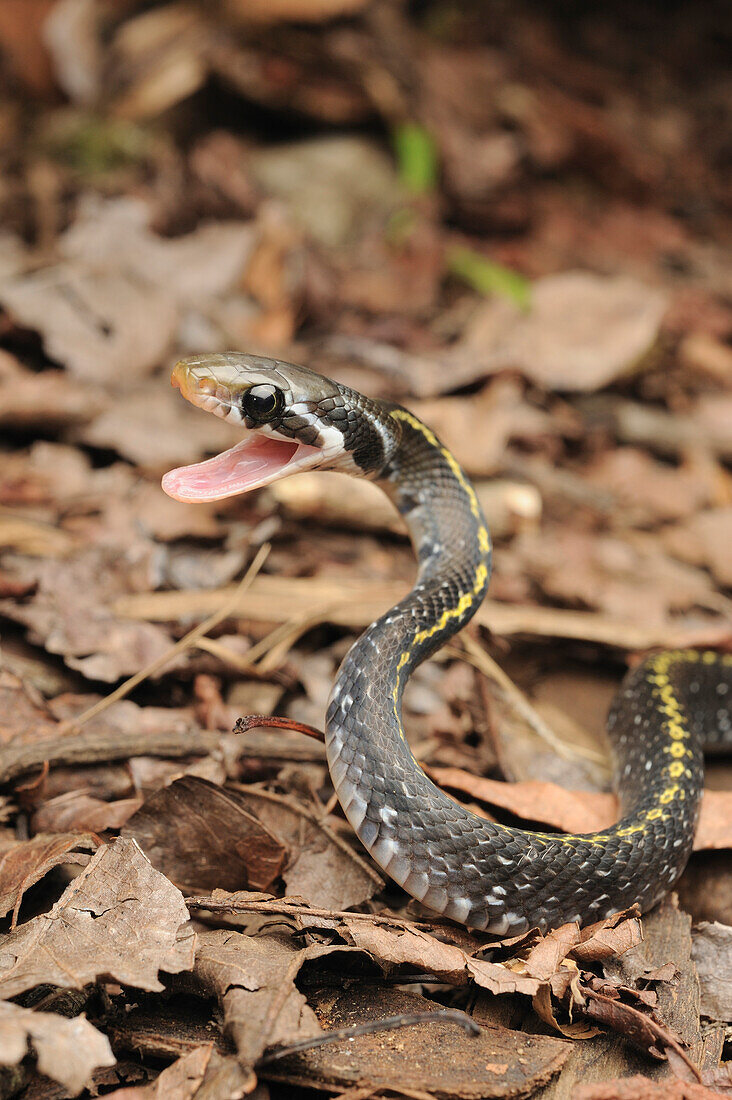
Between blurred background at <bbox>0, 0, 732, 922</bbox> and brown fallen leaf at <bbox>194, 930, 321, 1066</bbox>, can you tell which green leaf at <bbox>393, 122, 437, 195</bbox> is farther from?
brown fallen leaf at <bbox>194, 930, 321, 1066</bbox>

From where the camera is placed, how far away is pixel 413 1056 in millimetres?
3555

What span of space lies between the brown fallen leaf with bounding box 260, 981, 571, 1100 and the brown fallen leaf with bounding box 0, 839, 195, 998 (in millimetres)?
627

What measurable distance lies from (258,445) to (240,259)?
19.4 ft

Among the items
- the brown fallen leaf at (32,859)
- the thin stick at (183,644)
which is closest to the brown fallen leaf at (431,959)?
the brown fallen leaf at (32,859)

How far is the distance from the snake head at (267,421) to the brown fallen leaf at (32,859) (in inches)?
70.7

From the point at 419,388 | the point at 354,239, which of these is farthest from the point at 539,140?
the point at 419,388

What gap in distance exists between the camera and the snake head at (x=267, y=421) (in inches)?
185

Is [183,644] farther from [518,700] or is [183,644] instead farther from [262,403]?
[518,700]

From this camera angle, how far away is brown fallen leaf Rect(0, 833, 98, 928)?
3.81m

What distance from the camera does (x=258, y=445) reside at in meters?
5.10

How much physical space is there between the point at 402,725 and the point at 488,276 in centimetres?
772

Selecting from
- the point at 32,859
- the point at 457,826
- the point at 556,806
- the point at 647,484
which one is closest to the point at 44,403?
the point at 32,859

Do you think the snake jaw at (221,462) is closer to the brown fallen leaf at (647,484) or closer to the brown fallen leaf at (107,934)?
the brown fallen leaf at (107,934)

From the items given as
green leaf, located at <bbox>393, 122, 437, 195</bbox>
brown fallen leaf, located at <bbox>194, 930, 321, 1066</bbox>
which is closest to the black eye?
brown fallen leaf, located at <bbox>194, 930, 321, 1066</bbox>
